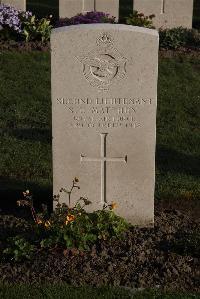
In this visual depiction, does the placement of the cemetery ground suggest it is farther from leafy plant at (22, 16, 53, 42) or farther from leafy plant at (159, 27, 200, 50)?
leafy plant at (22, 16, 53, 42)

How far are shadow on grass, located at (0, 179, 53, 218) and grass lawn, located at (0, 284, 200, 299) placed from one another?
52.6 inches

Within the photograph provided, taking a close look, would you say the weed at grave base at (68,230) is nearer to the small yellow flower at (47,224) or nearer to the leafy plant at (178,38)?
the small yellow flower at (47,224)

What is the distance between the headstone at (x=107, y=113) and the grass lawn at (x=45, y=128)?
0.92m

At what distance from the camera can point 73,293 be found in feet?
17.0

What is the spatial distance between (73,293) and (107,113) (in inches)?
64.1

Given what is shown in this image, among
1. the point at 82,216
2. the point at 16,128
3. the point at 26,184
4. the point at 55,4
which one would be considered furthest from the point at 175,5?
the point at 82,216

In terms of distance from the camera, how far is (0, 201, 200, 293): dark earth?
212 inches

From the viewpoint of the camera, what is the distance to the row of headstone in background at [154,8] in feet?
47.6

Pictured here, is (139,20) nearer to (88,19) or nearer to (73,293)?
(88,19)

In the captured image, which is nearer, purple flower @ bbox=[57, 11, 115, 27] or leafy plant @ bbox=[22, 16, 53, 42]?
leafy plant @ bbox=[22, 16, 53, 42]

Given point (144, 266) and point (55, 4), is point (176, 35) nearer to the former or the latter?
point (55, 4)

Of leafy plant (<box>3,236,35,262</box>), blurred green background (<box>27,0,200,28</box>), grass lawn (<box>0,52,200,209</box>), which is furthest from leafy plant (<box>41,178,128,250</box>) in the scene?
blurred green background (<box>27,0,200,28</box>)

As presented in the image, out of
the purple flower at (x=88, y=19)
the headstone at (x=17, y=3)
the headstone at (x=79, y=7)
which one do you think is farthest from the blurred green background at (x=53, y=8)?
the purple flower at (x=88, y=19)

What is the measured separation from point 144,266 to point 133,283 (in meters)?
0.29
